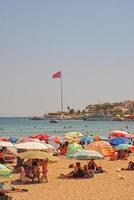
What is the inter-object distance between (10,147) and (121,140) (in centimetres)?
865

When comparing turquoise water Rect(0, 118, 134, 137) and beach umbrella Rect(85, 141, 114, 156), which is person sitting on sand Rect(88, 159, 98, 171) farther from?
turquoise water Rect(0, 118, 134, 137)

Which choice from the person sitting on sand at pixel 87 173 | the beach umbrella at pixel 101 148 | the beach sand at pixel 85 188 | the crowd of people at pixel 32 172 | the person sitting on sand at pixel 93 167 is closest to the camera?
the beach sand at pixel 85 188

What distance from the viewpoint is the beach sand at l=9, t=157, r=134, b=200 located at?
45.9 ft

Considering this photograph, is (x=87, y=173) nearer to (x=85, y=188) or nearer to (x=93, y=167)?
(x=93, y=167)

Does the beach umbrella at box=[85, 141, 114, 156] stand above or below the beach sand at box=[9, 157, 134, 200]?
above

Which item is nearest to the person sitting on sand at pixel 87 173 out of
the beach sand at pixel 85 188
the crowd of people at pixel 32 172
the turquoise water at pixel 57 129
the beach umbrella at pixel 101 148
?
the beach sand at pixel 85 188

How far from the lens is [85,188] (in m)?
15.4

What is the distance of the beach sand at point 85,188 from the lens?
14000 mm

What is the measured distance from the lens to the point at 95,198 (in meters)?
13.8

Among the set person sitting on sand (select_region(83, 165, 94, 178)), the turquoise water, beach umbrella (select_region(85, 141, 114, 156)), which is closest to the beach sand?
person sitting on sand (select_region(83, 165, 94, 178))

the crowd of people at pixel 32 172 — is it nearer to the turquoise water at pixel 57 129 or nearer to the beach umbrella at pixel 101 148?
the beach umbrella at pixel 101 148

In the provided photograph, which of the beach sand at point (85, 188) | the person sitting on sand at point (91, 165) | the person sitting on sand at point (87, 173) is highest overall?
the person sitting on sand at point (91, 165)

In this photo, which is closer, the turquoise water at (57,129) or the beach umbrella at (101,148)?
the beach umbrella at (101,148)

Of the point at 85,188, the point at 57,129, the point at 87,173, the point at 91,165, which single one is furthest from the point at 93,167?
the point at 57,129
